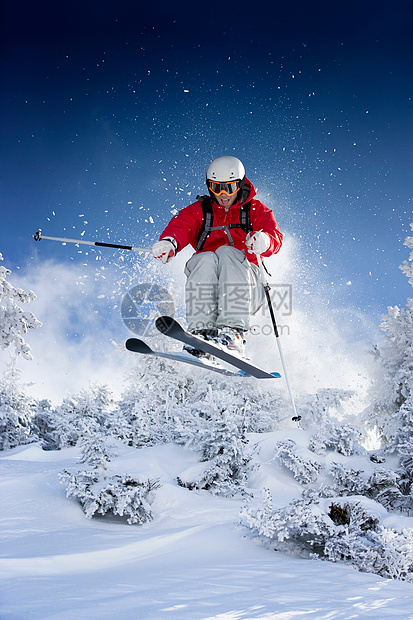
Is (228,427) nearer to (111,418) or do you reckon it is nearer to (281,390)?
(111,418)

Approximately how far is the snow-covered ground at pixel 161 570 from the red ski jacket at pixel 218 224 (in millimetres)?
3115

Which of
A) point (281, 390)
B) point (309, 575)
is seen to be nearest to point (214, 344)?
point (309, 575)

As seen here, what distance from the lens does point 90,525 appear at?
5621mm

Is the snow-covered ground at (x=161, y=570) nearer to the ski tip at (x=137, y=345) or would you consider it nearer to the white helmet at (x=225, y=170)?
the ski tip at (x=137, y=345)

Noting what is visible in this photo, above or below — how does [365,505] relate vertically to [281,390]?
below

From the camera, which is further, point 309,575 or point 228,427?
point 228,427

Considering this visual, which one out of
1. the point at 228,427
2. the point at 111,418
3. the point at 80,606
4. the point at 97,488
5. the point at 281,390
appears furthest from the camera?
the point at 281,390

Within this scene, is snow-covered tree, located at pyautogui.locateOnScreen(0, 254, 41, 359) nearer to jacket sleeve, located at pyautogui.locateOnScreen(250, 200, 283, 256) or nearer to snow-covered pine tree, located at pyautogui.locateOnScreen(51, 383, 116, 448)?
snow-covered pine tree, located at pyautogui.locateOnScreen(51, 383, 116, 448)

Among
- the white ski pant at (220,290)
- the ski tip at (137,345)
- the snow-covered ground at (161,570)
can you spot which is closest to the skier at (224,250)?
the white ski pant at (220,290)

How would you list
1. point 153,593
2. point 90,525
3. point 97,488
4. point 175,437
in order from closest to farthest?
point 153,593 < point 90,525 < point 97,488 < point 175,437

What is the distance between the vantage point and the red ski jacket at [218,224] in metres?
4.30

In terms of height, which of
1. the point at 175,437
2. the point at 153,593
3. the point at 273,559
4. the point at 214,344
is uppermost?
the point at 214,344

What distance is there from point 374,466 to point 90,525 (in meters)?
6.77

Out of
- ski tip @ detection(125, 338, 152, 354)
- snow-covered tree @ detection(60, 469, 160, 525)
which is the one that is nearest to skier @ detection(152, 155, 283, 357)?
ski tip @ detection(125, 338, 152, 354)
